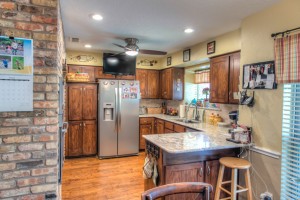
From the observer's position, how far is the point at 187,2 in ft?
7.40

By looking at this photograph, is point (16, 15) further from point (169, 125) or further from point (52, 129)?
point (169, 125)

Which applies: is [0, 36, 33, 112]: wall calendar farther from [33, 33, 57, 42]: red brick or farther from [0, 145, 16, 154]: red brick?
[0, 145, 16, 154]: red brick

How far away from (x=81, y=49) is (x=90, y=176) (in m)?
2.93

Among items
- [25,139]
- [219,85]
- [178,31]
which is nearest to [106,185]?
[25,139]

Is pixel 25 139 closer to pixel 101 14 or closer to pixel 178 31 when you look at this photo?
A: pixel 101 14

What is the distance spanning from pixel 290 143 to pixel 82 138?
406cm

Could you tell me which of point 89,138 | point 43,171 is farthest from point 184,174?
point 89,138

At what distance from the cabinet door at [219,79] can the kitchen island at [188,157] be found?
102 centimetres

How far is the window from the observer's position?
2115mm

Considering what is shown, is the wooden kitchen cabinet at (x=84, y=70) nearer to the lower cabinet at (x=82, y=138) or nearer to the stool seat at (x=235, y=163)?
the lower cabinet at (x=82, y=138)

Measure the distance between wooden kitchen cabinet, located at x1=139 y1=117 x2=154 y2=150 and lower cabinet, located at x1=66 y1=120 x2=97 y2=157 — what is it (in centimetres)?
116

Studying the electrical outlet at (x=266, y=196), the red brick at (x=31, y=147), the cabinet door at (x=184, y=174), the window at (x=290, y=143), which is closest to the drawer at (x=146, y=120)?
the cabinet door at (x=184, y=174)

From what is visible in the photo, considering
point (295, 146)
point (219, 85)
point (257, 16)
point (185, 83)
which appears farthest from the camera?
point (185, 83)

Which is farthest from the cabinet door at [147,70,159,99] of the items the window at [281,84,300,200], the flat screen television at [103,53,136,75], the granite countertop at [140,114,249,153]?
the window at [281,84,300,200]
